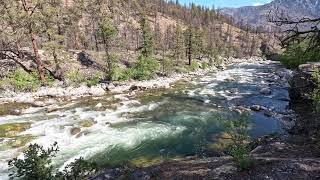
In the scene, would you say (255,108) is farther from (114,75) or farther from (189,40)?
(189,40)

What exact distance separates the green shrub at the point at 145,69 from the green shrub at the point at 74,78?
10.9 metres

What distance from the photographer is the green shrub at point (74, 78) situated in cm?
5066

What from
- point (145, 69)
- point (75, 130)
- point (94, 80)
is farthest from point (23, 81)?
point (145, 69)

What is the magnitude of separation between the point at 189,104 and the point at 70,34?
60644mm

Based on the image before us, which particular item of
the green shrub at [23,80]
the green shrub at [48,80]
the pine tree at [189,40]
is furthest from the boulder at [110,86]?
the pine tree at [189,40]

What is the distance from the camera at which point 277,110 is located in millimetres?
39219

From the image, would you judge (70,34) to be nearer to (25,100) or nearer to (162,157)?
(25,100)

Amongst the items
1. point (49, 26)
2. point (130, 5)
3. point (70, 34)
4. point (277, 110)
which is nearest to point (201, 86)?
point (277, 110)

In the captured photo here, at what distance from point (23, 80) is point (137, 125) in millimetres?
23593

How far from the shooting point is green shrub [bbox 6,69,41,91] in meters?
46.0

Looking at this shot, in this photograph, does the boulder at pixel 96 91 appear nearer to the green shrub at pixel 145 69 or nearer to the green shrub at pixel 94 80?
the green shrub at pixel 94 80

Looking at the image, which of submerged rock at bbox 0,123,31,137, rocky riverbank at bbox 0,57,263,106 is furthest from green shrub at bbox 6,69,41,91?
submerged rock at bbox 0,123,31,137

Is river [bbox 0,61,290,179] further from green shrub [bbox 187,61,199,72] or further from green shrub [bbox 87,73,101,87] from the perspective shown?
green shrub [bbox 187,61,199,72]

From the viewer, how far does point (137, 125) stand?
31.7 m
